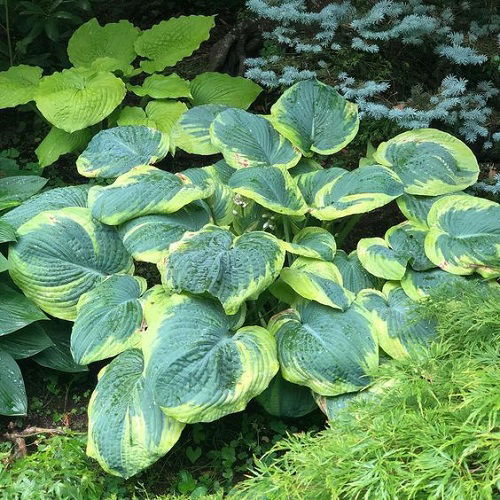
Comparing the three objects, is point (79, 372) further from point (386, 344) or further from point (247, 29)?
point (247, 29)

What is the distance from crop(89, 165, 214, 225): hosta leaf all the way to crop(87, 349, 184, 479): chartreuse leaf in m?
0.67

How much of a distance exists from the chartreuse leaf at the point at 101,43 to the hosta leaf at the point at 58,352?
1514mm

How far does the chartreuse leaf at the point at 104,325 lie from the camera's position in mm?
2627

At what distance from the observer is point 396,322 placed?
261cm

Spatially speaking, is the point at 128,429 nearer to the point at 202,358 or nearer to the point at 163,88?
the point at 202,358

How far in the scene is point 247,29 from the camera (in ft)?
14.0

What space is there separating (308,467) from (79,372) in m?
1.60

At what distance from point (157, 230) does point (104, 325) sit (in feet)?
1.39

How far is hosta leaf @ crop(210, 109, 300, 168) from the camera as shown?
3.04 m

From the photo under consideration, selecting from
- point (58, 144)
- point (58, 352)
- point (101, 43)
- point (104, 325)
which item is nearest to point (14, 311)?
point (58, 352)

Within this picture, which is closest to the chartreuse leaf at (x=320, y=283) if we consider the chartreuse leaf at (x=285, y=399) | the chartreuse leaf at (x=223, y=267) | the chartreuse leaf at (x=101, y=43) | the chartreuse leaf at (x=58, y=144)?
the chartreuse leaf at (x=223, y=267)

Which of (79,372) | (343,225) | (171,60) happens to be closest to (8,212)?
(79,372)

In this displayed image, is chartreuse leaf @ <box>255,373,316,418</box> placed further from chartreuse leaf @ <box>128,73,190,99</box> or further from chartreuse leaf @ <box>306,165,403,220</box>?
chartreuse leaf @ <box>128,73,190,99</box>

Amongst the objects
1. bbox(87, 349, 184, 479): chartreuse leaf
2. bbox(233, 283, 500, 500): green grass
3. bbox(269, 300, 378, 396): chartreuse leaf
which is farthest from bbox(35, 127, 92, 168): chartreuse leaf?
bbox(233, 283, 500, 500): green grass
